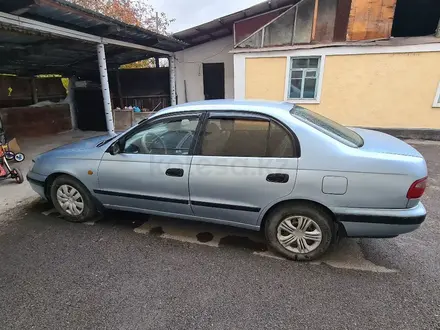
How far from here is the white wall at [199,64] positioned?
10117 millimetres

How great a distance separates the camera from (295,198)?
237 cm

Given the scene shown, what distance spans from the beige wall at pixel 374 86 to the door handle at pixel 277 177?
21.8 feet

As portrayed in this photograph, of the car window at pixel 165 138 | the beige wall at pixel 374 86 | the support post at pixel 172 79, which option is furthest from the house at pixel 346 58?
the car window at pixel 165 138

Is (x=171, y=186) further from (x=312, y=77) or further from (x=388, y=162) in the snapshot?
(x=312, y=77)

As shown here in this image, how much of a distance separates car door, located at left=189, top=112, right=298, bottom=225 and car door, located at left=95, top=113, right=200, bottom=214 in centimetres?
16

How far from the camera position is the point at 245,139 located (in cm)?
254

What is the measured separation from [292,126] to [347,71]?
6.72 m

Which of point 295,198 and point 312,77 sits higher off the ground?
point 312,77

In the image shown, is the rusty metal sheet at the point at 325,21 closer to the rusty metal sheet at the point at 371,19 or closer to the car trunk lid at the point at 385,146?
the rusty metal sheet at the point at 371,19

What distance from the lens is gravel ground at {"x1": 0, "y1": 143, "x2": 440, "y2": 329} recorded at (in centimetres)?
193

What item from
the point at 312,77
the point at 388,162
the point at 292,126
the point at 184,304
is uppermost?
the point at 312,77

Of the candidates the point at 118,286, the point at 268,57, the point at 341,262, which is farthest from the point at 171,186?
the point at 268,57

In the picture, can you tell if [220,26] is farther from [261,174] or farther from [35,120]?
[261,174]

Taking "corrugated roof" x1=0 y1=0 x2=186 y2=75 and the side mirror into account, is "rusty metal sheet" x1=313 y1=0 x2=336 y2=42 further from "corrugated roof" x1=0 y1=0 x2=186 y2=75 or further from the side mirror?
the side mirror
